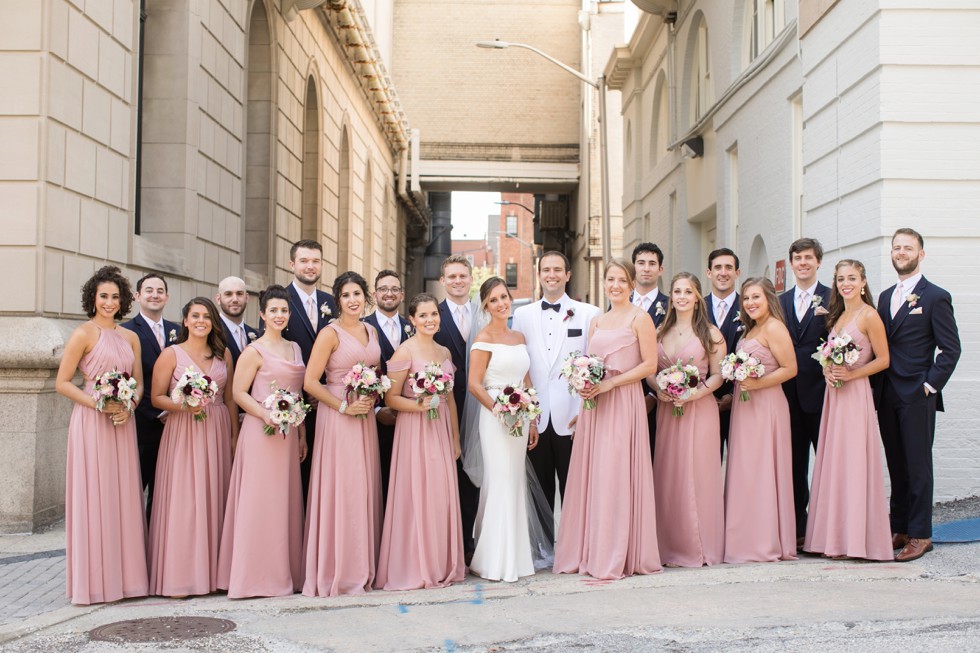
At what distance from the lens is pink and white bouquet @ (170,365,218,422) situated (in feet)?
22.4

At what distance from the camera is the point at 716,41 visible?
17859 millimetres

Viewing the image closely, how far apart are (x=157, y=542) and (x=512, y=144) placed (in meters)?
34.9

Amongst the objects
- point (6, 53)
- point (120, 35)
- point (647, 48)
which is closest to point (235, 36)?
point (120, 35)

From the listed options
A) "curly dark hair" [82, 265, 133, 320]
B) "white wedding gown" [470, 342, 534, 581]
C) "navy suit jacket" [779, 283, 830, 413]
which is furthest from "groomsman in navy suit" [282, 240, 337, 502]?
"navy suit jacket" [779, 283, 830, 413]

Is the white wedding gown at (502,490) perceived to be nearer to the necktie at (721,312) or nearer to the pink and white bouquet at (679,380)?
the pink and white bouquet at (679,380)

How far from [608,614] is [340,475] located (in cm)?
209

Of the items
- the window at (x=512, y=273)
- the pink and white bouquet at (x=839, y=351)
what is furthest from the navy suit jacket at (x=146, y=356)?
the window at (x=512, y=273)

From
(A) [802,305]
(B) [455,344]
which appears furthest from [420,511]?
(A) [802,305]

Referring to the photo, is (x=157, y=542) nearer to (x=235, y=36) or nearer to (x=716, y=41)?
(x=235, y=36)

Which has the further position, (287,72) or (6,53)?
(287,72)

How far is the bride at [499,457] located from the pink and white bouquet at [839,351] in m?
2.15

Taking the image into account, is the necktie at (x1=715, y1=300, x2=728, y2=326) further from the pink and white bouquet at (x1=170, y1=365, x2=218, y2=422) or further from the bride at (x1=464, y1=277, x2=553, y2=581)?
the pink and white bouquet at (x1=170, y1=365, x2=218, y2=422)

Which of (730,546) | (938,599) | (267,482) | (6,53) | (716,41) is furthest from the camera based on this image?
(716,41)

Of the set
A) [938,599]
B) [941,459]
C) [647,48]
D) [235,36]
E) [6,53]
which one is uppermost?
[647,48]
